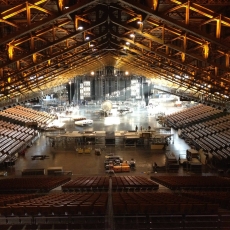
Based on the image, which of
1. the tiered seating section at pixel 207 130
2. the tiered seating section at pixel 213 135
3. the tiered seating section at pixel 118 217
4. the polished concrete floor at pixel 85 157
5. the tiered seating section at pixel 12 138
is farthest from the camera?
the tiered seating section at pixel 12 138

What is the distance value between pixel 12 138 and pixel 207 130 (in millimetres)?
20597

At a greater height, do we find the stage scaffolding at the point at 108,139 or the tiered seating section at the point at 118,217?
the stage scaffolding at the point at 108,139

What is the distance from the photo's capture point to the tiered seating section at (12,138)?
2961 centimetres

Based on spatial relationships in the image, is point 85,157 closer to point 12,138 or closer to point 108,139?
point 108,139

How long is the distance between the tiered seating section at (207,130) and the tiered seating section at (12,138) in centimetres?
1701

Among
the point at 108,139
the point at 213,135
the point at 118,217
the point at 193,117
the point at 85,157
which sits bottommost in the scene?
the point at 118,217

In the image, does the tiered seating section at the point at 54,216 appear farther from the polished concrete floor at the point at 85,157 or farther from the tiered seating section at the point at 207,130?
the tiered seating section at the point at 207,130

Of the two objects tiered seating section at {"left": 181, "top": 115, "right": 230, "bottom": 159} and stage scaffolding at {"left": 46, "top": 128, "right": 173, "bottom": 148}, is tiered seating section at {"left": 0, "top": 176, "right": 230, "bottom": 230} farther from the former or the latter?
stage scaffolding at {"left": 46, "top": 128, "right": 173, "bottom": 148}

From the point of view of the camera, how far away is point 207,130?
122ft

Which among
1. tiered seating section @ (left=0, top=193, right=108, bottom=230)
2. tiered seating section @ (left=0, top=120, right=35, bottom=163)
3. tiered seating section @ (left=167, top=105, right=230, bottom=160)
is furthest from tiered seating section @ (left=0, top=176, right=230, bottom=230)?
tiered seating section @ (left=0, top=120, right=35, bottom=163)

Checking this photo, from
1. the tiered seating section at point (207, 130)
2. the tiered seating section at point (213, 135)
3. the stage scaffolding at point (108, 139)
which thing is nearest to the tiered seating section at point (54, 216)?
the tiered seating section at point (207, 130)

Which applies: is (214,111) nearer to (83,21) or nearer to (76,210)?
(83,21)

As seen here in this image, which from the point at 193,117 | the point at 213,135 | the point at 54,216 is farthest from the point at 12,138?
the point at 54,216

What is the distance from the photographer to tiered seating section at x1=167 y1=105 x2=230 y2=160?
29438 millimetres
